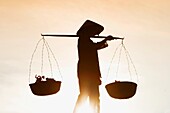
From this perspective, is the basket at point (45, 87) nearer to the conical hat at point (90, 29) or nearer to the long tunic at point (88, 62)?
the long tunic at point (88, 62)

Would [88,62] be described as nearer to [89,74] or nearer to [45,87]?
[89,74]

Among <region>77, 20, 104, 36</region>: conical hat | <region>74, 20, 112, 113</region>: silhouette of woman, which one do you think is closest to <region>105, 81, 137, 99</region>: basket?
<region>74, 20, 112, 113</region>: silhouette of woman

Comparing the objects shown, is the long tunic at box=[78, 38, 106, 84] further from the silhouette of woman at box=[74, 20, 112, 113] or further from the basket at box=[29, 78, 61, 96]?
the basket at box=[29, 78, 61, 96]

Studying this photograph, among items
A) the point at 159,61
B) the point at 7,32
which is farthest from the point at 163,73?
the point at 7,32

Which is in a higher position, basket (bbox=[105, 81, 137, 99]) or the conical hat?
the conical hat

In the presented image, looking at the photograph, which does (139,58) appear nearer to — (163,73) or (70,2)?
(163,73)

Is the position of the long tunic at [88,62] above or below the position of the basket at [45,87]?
above

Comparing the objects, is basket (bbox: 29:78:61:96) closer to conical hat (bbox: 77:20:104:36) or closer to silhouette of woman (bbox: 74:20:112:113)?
silhouette of woman (bbox: 74:20:112:113)

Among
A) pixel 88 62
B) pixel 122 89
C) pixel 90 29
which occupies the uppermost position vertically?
pixel 90 29

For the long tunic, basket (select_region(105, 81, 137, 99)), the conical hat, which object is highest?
the conical hat

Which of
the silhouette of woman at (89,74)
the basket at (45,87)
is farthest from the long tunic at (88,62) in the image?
the basket at (45,87)

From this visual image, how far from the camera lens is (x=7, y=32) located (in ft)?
5.33

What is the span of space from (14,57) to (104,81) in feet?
1.27

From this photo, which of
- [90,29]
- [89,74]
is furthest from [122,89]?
[90,29]
